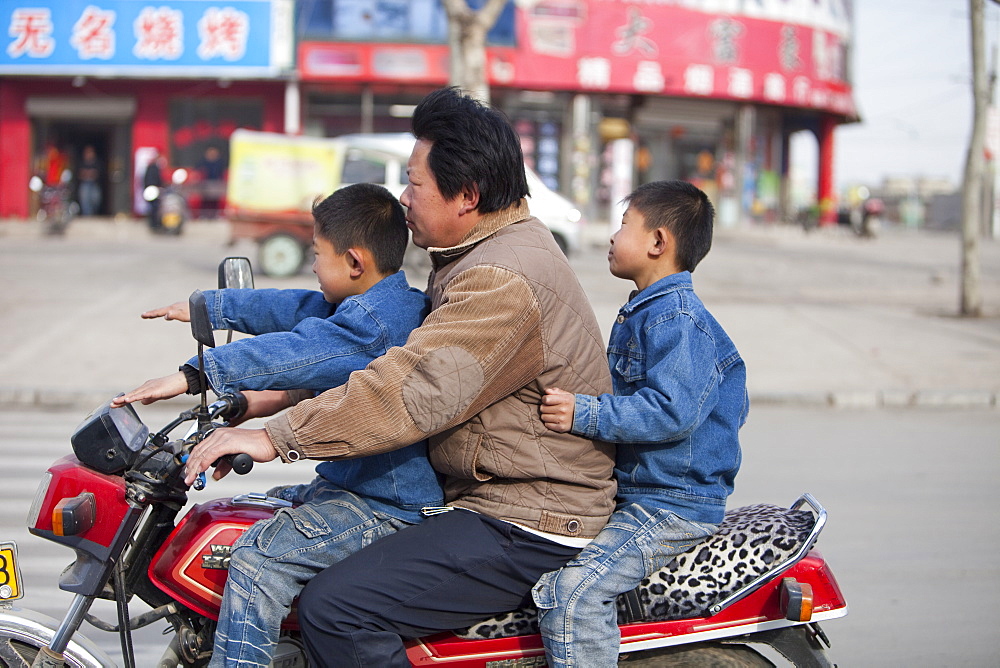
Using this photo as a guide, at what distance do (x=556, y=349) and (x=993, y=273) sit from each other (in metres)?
20.4

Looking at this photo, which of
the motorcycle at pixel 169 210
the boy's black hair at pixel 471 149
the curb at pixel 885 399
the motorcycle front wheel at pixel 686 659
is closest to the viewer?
the boy's black hair at pixel 471 149

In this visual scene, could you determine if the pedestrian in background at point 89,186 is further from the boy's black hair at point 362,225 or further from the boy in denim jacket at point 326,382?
the boy's black hair at point 362,225

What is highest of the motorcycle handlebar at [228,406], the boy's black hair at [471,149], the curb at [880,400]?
the boy's black hair at [471,149]

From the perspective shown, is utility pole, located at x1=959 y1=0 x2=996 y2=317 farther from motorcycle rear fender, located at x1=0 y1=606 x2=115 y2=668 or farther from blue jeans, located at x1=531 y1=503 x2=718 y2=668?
motorcycle rear fender, located at x1=0 y1=606 x2=115 y2=668

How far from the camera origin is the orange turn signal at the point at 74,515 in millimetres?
2344

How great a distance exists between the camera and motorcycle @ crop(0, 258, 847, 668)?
2.39 metres

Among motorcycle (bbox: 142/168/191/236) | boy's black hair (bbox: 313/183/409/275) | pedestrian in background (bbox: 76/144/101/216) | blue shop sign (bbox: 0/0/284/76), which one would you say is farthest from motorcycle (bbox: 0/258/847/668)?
pedestrian in background (bbox: 76/144/101/216)

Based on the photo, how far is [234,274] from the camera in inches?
107

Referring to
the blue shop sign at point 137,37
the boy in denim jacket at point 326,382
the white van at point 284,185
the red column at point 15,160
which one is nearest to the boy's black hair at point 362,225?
the boy in denim jacket at point 326,382

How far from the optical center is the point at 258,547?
2.35m

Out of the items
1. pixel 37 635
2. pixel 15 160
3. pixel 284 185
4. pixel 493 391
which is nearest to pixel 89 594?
pixel 37 635

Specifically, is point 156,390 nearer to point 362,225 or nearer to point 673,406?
point 362,225

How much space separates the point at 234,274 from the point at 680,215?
119 centimetres

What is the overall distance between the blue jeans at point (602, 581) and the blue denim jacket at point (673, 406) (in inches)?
2.9
